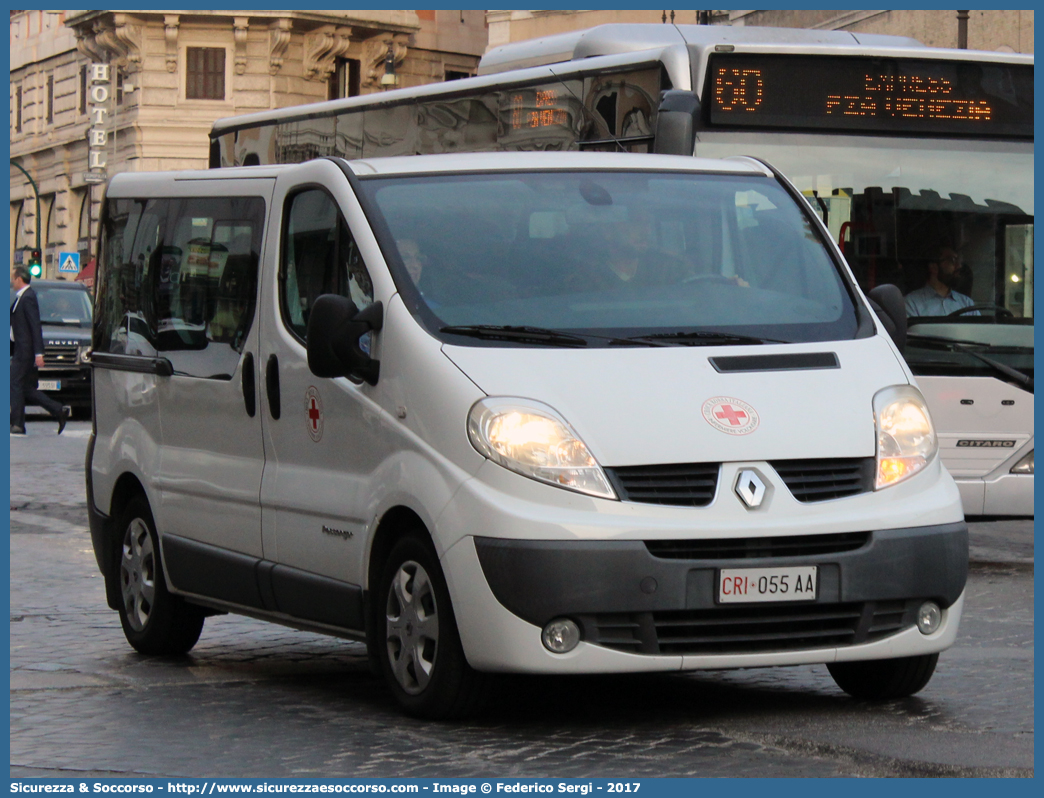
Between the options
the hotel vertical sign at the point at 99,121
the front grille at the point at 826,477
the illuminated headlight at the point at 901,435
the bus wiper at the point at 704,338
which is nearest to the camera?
the front grille at the point at 826,477

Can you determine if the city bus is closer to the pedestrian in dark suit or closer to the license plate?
the license plate

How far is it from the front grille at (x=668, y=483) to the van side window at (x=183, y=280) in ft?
6.81

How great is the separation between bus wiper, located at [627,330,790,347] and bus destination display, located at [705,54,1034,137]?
4.81 m

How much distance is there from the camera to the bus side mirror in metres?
10.8

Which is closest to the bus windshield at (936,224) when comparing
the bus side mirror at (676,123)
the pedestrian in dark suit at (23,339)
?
the bus side mirror at (676,123)

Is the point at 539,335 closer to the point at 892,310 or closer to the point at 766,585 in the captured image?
the point at 766,585

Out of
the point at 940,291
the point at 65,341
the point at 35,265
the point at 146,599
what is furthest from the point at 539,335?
the point at 35,265

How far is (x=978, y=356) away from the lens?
39.7 feet

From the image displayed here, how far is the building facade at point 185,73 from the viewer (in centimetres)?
5388

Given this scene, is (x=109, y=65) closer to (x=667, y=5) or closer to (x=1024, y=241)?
(x=667, y=5)

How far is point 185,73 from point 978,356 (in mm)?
44234

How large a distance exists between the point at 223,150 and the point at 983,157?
7.12m

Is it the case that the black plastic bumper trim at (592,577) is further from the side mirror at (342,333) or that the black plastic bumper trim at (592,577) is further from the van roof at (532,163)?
the van roof at (532,163)

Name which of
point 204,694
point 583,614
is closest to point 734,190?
point 583,614
